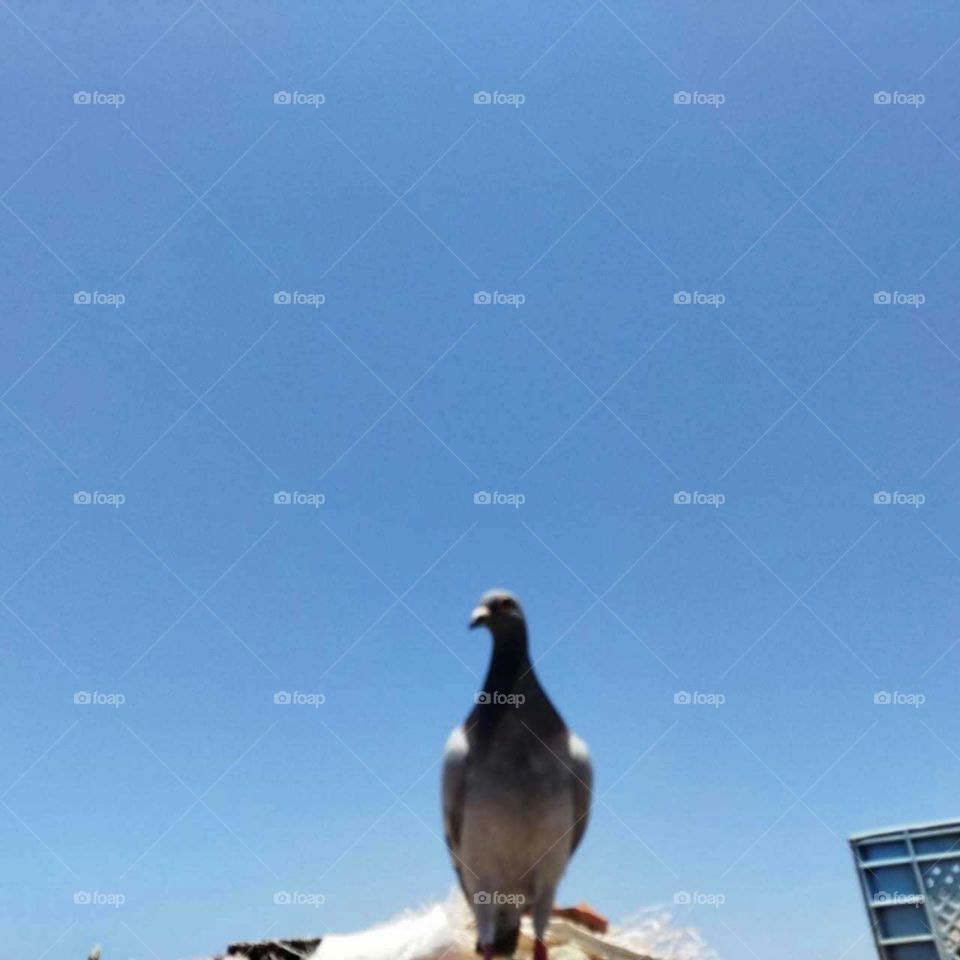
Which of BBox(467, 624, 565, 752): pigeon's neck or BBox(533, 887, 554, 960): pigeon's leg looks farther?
BBox(467, 624, 565, 752): pigeon's neck

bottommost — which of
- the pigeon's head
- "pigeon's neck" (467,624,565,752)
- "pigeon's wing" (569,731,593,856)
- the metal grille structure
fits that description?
the metal grille structure

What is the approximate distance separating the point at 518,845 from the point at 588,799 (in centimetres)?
58

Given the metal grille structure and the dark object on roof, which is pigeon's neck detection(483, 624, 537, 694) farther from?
the metal grille structure

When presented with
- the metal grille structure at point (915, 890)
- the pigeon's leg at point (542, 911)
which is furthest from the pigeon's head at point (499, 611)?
the metal grille structure at point (915, 890)

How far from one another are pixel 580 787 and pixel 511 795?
20.7 inches

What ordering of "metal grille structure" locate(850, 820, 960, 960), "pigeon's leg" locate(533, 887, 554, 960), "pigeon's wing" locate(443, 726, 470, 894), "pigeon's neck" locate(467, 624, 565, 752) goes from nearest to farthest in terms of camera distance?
"metal grille structure" locate(850, 820, 960, 960) → "pigeon's leg" locate(533, 887, 554, 960) → "pigeon's neck" locate(467, 624, 565, 752) → "pigeon's wing" locate(443, 726, 470, 894)

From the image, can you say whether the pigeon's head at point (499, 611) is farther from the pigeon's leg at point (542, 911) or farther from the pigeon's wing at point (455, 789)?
the pigeon's leg at point (542, 911)

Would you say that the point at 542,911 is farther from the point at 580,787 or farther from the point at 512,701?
the point at 512,701

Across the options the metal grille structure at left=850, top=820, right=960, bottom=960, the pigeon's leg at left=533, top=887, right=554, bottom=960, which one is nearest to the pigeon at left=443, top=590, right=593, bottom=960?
the pigeon's leg at left=533, top=887, right=554, bottom=960

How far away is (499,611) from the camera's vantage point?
21.5ft

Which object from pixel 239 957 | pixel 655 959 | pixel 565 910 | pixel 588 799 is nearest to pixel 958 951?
pixel 655 959

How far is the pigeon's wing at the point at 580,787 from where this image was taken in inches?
253

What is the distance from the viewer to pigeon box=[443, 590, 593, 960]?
620 centimetres

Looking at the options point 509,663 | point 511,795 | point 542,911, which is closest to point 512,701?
point 509,663
